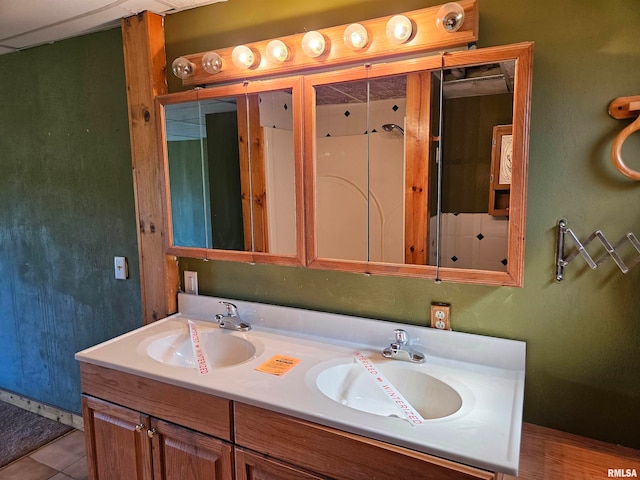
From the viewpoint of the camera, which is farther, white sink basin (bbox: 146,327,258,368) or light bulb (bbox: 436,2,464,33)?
white sink basin (bbox: 146,327,258,368)

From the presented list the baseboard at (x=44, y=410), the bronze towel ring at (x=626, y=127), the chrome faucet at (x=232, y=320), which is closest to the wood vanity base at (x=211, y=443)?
the chrome faucet at (x=232, y=320)

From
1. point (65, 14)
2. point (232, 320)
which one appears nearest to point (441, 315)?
point (232, 320)

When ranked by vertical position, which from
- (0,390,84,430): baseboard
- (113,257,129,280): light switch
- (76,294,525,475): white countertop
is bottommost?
(0,390,84,430): baseboard

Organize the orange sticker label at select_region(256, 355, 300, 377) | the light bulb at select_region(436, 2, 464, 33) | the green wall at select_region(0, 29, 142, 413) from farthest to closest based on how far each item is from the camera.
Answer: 1. the green wall at select_region(0, 29, 142, 413)
2. the orange sticker label at select_region(256, 355, 300, 377)
3. the light bulb at select_region(436, 2, 464, 33)

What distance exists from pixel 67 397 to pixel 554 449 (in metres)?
2.42

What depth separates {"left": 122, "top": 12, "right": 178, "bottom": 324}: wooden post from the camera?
177 cm

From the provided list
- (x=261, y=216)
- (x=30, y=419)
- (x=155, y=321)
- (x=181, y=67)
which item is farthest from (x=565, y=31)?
(x=30, y=419)

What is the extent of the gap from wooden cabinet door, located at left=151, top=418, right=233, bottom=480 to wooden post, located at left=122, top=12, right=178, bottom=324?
65 centimetres

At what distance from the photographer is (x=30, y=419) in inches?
98.2

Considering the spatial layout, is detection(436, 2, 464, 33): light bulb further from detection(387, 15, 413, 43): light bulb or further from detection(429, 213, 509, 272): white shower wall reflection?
detection(429, 213, 509, 272): white shower wall reflection

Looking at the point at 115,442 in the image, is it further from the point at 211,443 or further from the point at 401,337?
the point at 401,337

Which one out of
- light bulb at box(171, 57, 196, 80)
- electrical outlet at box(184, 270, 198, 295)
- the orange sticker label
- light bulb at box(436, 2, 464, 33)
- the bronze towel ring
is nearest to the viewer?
the bronze towel ring

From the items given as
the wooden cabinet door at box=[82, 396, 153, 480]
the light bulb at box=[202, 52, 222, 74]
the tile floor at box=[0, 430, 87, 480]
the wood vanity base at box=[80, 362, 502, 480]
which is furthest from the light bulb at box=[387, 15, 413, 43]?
the tile floor at box=[0, 430, 87, 480]

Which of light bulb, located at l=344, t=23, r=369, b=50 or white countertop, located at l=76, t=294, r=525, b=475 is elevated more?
light bulb, located at l=344, t=23, r=369, b=50
